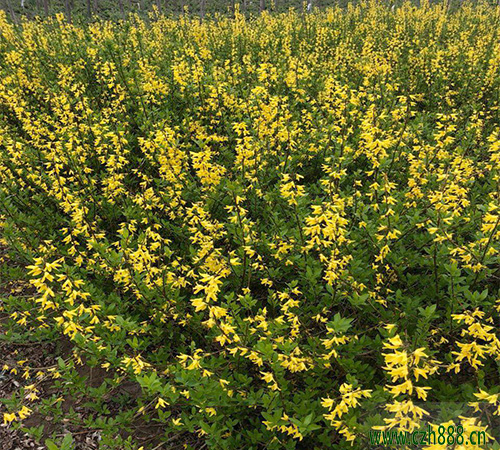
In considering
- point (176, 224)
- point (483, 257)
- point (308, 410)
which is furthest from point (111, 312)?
point (483, 257)

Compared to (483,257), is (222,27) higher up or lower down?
higher up

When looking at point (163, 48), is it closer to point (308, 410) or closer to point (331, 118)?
point (331, 118)

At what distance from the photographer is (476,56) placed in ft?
26.6

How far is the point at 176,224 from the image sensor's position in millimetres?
4484

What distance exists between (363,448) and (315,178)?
12.3 ft

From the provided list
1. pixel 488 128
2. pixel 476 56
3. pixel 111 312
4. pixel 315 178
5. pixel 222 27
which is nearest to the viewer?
pixel 111 312

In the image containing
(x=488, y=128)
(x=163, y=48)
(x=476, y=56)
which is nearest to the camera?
(x=488, y=128)

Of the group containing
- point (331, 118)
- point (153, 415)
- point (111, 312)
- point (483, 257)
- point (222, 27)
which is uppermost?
point (222, 27)

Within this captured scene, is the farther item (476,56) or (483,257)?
(476,56)

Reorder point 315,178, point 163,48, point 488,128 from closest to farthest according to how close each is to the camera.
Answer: point 315,178
point 488,128
point 163,48

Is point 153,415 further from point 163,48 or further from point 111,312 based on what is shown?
point 163,48

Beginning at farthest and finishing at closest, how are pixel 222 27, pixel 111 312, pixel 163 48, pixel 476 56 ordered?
pixel 222 27, pixel 163 48, pixel 476 56, pixel 111 312

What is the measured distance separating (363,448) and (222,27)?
15.8 m

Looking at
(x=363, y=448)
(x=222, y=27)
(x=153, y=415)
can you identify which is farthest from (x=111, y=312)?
(x=222, y=27)
